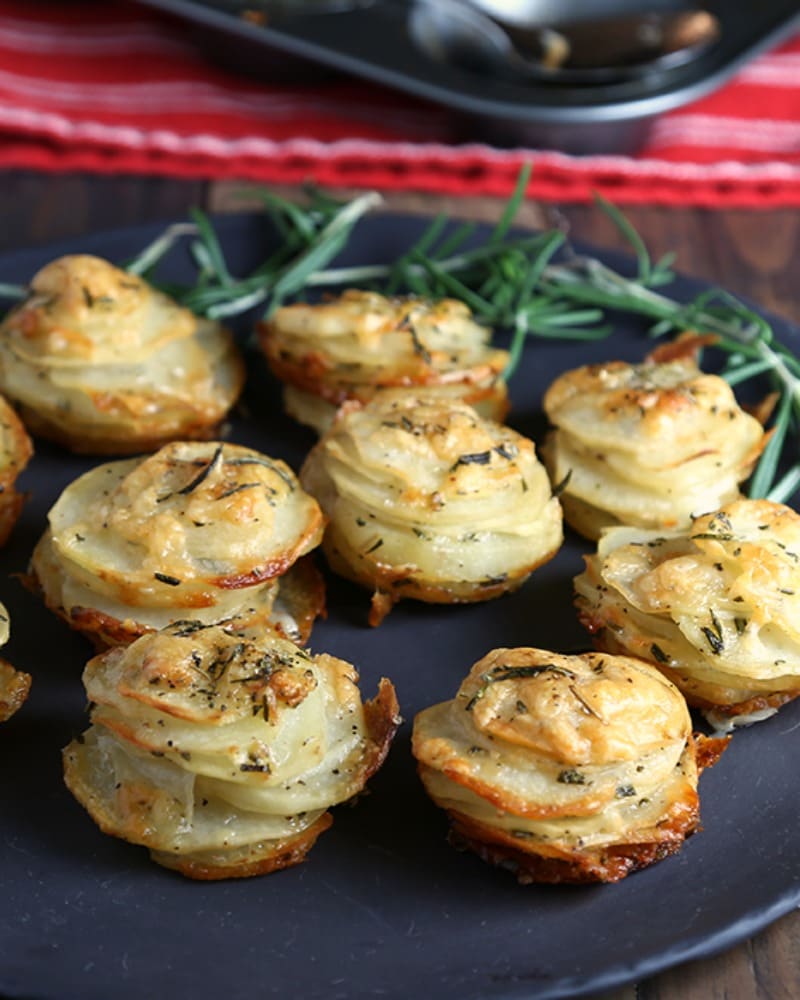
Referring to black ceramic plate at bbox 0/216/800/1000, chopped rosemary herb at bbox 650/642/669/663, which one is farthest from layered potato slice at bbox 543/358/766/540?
black ceramic plate at bbox 0/216/800/1000

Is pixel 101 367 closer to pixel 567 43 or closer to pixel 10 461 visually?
pixel 10 461

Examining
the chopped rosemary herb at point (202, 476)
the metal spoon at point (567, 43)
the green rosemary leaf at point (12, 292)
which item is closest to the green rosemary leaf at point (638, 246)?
the metal spoon at point (567, 43)

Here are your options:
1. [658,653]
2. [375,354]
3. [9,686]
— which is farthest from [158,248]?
[658,653]

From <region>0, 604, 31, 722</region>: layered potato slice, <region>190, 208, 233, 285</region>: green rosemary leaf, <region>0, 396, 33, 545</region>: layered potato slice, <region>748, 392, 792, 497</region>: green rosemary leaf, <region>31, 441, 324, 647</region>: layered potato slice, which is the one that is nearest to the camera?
<region>0, 604, 31, 722</region>: layered potato slice

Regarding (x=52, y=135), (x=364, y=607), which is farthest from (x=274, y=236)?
(x=364, y=607)

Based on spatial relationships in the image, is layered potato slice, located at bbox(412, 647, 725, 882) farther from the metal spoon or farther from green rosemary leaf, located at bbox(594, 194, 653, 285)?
the metal spoon

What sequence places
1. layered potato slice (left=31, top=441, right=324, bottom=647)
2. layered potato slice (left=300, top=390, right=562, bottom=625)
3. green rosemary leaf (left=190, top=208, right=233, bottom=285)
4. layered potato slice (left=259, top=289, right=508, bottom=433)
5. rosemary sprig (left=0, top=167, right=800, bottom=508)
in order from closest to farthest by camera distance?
layered potato slice (left=31, top=441, right=324, bottom=647)
layered potato slice (left=300, top=390, right=562, bottom=625)
layered potato slice (left=259, top=289, right=508, bottom=433)
rosemary sprig (left=0, top=167, right=800, bottom=508)
green rosemary leaf (left=190, top=208, right=233, bottom=285)

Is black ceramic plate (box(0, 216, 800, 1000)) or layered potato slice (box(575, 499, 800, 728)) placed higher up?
layered potato slice (box(575, 499, 800, 728))
